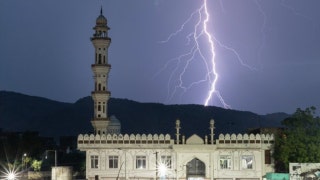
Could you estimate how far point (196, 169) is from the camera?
185 ft

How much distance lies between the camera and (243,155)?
56.5 metres

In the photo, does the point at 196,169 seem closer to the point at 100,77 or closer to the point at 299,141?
the point at 299,141

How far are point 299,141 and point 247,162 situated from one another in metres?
5.10

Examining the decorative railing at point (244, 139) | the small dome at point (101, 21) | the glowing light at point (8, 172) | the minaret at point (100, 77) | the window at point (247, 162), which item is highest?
the small dome at point (101, 21)

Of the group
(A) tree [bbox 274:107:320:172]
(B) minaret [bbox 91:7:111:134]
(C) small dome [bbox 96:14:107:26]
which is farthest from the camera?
(C) small dome [bbox 96:14:107:26]

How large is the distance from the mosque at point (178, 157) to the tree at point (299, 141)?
1.27m

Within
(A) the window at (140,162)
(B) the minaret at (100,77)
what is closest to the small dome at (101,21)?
(B) the minaret at (100,77)

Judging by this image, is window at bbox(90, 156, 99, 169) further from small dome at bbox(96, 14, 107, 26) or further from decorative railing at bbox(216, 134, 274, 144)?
small dome at bbox(96, 14, 107, 26)

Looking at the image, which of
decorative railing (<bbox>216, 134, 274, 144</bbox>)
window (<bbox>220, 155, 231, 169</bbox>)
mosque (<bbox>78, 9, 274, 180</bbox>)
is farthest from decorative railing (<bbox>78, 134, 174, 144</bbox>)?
window (<bbox>220, 155, 231, 169</bbox>)

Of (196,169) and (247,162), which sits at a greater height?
(247,162)

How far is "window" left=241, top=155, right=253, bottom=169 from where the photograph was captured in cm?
5641

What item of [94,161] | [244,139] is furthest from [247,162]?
[94,161]

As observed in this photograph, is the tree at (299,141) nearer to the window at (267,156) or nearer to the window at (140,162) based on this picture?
the window at (267,156)

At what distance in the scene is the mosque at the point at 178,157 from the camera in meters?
56.2
